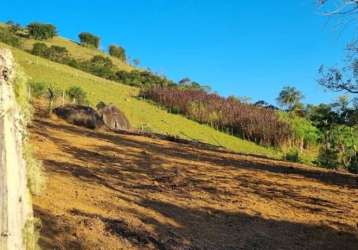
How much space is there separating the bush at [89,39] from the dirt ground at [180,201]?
5892cm

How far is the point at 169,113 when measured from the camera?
115ft

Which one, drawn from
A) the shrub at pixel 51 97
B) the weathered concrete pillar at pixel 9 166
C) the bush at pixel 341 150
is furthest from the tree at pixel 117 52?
the weathered concrete pillar at pixel 9 166

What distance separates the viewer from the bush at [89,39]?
69213 mm

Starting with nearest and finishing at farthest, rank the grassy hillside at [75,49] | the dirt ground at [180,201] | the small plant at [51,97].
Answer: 1. the dirt ground at [180,201]
2. the small plant at [51,97]
3. the grassy hillside at [75,49]

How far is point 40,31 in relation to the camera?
5641 centimetres

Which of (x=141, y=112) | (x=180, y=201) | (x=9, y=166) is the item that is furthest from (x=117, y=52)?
(x=9, y=166)

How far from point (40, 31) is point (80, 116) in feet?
142

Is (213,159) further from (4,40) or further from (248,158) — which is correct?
(4,40)

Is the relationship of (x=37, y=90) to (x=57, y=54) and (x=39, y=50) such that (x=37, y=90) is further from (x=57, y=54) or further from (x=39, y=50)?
(x=57, y=54)

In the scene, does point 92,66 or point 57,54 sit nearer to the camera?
point 57,54

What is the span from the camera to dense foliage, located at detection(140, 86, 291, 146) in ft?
96.1

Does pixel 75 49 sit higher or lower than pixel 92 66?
higher

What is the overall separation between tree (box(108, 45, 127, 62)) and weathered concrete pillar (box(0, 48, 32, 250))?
218 ft

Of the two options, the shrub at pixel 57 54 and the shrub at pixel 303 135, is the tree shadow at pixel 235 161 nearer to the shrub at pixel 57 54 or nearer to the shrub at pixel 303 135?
the shrub at pixel 303 135
